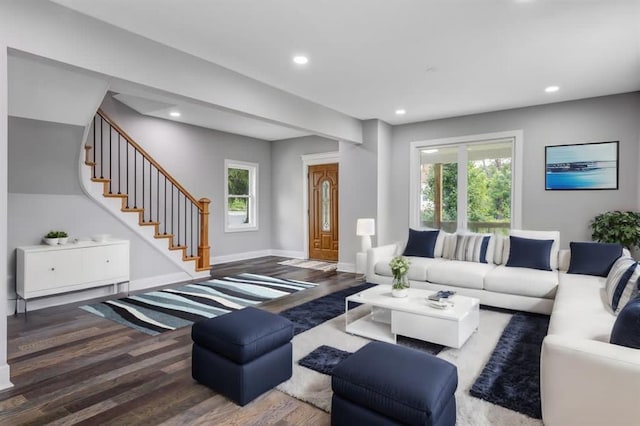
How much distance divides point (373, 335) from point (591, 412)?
178 centimetres

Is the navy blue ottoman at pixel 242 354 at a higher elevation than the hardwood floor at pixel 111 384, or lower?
higher

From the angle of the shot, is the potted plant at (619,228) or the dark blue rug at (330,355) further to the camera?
the potted plant at (619,228)

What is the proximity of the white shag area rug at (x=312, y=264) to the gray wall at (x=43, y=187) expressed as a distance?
3.62m

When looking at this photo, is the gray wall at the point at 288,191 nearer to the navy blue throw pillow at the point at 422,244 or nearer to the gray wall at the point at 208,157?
the gray wall at the point at 208,157

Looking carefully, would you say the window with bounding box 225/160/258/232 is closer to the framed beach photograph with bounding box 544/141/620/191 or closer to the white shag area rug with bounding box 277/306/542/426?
the white shag area rug with bounding box 277/306/542/426

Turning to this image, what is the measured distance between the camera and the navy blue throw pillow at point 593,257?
3.98 m

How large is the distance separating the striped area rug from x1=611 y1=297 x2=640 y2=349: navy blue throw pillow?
3563mm

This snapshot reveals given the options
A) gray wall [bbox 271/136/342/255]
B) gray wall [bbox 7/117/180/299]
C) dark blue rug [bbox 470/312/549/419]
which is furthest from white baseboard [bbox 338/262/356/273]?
gray wall [bbox 7/117/180/299]

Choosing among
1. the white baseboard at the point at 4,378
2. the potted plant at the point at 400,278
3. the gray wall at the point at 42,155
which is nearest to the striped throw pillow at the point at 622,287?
the potted plant at the point at 400,278

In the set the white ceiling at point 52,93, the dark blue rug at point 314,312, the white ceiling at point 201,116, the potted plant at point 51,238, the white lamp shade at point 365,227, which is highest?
the white ceiling at point 201,116

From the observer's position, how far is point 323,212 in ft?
26.9

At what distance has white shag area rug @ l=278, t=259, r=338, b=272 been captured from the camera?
7.10m

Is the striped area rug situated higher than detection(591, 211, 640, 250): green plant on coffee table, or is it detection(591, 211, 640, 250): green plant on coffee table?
detection(591, 211, 640, 250): green plant on coffee table

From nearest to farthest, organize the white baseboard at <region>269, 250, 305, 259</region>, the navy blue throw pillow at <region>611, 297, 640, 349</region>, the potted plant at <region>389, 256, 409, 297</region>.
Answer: the navy blue throw pillow at <region>611, 297, 640, 349</region>
the potted plant at <region>389, 256, 409, 297</region>
the white baseboard at <region>269, 250, 305, 259</region>
